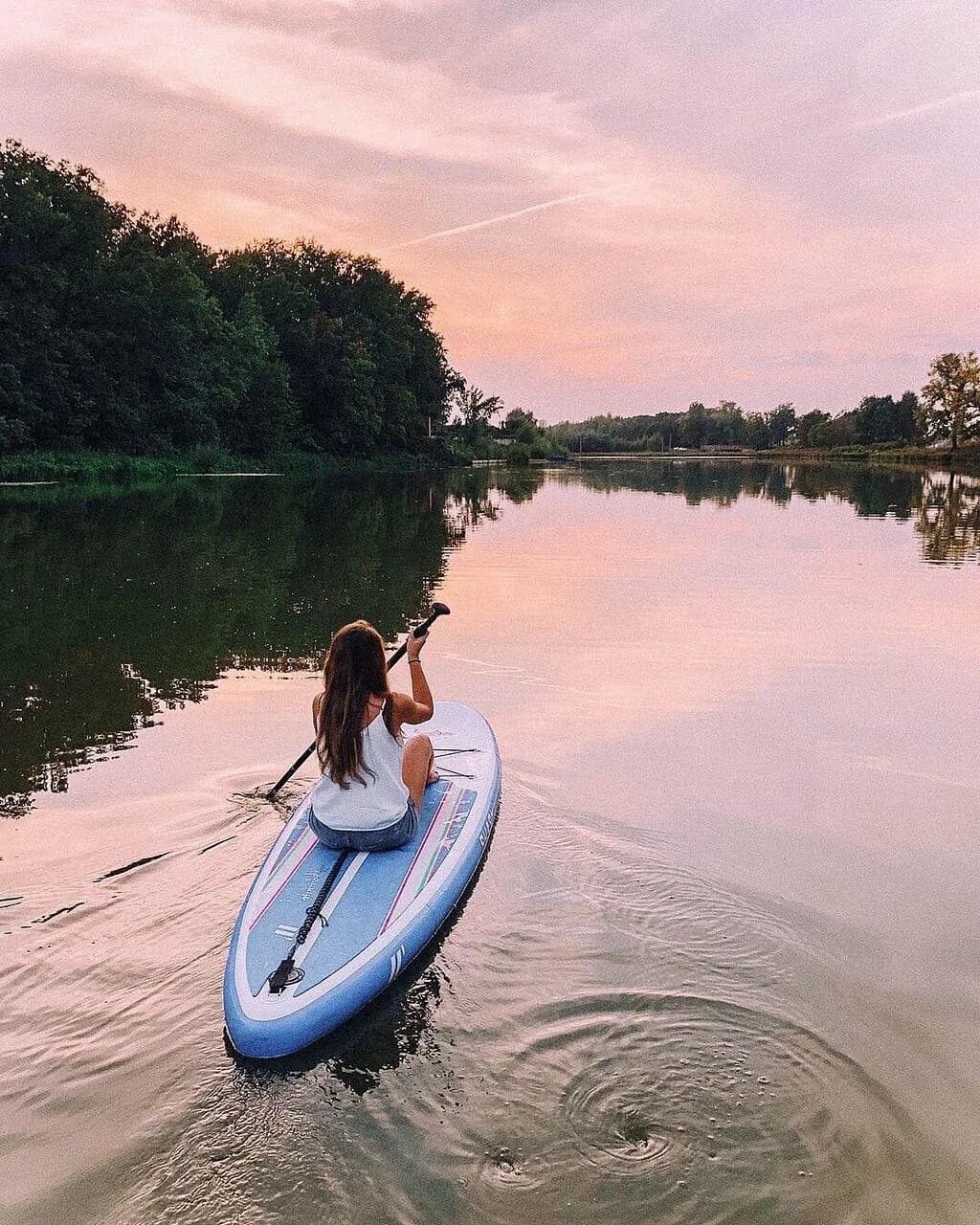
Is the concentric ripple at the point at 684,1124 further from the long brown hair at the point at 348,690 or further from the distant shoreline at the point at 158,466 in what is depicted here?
the distant shoreline at the point at 158,466

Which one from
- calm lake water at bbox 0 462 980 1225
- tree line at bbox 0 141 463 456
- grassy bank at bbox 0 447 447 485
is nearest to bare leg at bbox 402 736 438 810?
calm lake water at bbox 0 462 980 1225

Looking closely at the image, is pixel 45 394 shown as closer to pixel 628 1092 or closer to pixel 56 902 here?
pixel 56 902

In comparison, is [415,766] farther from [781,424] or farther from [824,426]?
[781,424]

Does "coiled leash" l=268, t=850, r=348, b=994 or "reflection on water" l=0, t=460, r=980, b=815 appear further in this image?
"reflection on water" l=0, t=460, r=980, b=815

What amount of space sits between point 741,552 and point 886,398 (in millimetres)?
110567

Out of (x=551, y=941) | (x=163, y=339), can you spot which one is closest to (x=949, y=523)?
(x=551, y=941)

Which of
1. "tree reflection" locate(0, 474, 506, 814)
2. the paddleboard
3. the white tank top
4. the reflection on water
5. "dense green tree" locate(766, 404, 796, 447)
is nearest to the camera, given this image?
the paddleboard

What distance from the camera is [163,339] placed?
4384cm

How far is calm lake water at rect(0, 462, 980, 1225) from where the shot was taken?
3.06 meters

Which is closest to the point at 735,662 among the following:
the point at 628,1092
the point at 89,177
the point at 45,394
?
the point at 628,1092

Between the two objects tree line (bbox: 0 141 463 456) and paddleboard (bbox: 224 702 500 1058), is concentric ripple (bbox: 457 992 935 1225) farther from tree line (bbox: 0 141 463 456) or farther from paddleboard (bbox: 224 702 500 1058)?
tree line (bbox: 0 141 463 456)

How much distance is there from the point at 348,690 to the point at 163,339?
145ft

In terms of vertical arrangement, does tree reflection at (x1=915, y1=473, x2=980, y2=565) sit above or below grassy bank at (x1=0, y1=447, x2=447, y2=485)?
below

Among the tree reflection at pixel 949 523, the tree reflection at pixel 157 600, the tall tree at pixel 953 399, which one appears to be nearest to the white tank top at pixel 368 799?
the tree reflection at pixel 157 600
